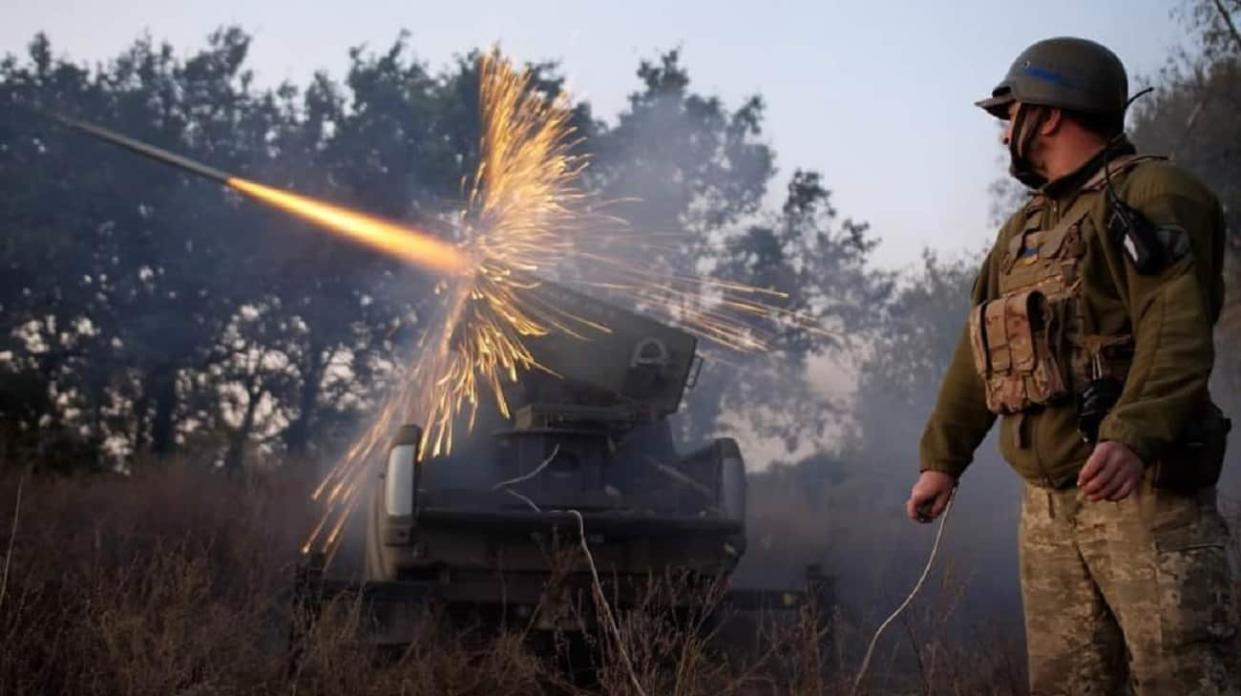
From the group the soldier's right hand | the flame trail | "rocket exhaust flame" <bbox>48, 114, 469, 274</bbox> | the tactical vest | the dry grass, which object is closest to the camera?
the tactical vest

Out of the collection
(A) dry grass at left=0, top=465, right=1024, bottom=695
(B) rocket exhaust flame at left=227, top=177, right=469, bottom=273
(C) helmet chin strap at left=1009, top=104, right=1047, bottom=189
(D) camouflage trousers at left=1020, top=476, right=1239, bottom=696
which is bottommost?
(A) dry grass at left=0, top=465, right=1024, bottom=695

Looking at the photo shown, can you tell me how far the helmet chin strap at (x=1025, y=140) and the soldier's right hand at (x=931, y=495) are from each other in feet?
3.02

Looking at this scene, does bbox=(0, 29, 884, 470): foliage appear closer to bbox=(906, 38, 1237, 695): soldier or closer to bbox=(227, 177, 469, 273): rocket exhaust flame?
bbox=(227, 177, 469, 273): rocket exhaust flame

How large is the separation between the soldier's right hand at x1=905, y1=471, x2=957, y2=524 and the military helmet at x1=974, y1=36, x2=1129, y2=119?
1.15 metres

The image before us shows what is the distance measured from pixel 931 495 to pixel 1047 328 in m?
0.69

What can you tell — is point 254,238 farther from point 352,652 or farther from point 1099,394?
point 1099,394

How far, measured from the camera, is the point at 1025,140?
3805 mm

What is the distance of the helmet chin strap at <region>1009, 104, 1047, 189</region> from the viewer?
149 inches

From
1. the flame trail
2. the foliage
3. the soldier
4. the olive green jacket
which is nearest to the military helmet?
the soldier

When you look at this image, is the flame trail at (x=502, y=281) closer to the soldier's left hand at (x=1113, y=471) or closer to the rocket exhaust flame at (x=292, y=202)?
the rocket exhaust flame at (x=292, y=202)

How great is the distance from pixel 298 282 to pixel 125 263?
3.27 m

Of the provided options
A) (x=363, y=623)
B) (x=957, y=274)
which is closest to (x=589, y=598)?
(x=363, y=623)

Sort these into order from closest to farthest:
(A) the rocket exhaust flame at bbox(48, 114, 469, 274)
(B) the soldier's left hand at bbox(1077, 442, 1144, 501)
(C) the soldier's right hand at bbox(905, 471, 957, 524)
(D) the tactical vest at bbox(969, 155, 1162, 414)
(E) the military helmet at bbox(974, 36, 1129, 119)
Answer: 1. (B) the soldier's left hand at bbox(1077, 442, 1144, 501)
2. (D) the tactical vest at bbox(969, 155, 1162, 414)
3. (E) the military helmet at bbox(974, 36, 1129, 119)
4. (C) the soldier's right hand at bbox(905, 471, 957, 524)
5. (A) the rocket exhaust flame at bbox(48, 114, 469, 274)

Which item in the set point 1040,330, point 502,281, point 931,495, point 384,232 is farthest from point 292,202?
point 1040,330
